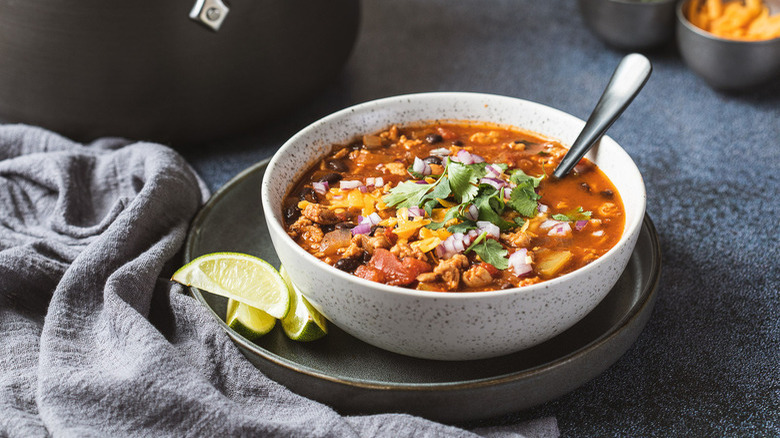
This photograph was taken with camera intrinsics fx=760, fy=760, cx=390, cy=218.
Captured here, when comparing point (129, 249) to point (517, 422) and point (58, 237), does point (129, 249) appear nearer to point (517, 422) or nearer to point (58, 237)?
point (58, 237)

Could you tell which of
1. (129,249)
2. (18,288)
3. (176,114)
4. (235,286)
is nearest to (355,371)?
(235,286)

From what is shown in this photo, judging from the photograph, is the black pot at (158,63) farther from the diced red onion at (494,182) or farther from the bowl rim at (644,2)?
the bowl rim at (644,2)

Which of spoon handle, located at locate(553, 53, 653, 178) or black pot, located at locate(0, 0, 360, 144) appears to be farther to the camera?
black pot, located at locate(0, 0, 360, 144)

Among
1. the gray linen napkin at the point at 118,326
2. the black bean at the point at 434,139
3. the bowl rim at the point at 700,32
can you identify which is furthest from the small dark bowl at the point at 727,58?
the gray linen napkin at the point at 118,326

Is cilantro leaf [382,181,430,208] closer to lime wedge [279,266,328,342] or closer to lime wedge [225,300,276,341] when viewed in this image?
lime wedge [279,266,328,342]

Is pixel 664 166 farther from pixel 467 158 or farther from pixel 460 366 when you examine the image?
pixel 460 366

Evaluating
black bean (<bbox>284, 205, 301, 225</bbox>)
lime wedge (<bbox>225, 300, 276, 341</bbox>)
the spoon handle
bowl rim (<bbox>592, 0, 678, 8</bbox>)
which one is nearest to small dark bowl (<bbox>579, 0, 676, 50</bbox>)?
bowl rim (<bbox>592, 0, 678, 8</bbox>)
